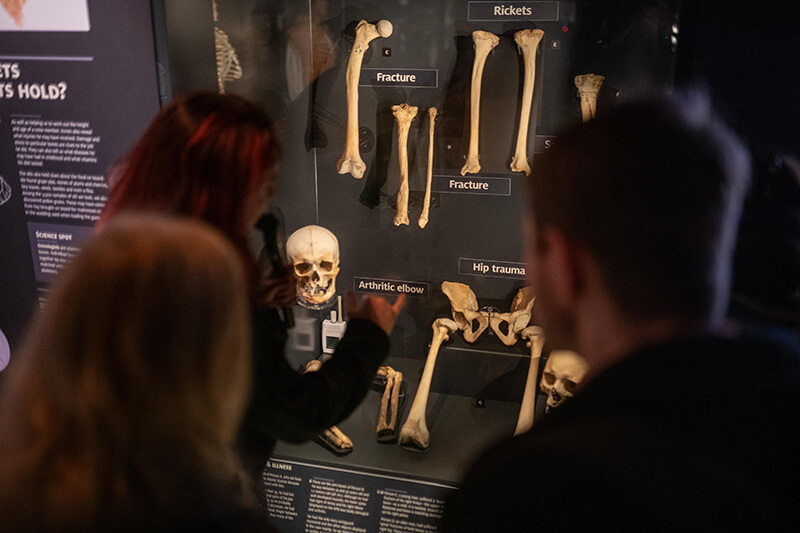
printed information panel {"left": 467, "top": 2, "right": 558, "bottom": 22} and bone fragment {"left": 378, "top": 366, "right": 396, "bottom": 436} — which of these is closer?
printed information panel {"left": 467, "top": 2, "right": 558, "bottom": 22}

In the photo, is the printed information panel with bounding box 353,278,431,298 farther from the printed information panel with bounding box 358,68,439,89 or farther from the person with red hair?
the person with red hair

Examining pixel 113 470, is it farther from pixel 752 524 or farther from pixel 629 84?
pixel 629 84

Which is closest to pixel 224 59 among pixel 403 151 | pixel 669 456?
pixel 403 151

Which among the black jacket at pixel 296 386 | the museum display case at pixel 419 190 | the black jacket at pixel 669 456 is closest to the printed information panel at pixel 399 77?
the museum display case at pixel 419 190

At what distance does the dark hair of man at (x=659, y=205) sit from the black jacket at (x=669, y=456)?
4.6 inches

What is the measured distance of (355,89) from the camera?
2488mm

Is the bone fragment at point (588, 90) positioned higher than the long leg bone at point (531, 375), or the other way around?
the bone fragment at point (588, 90)

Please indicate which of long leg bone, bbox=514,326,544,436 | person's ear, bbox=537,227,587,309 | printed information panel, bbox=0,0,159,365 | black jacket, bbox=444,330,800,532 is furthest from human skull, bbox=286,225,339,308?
black jacket, bbox=444,330,800,532

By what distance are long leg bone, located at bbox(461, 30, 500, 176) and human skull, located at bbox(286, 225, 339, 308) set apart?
67 centimetres

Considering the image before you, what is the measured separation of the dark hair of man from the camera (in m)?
0.97

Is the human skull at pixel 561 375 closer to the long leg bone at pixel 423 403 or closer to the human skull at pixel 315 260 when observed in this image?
the long leg bone at pixel 423 403

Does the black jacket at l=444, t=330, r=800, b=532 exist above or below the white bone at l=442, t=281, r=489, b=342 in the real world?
above

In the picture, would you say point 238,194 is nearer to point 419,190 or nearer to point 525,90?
point 419,190

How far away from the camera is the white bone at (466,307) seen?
2619 millimetres
